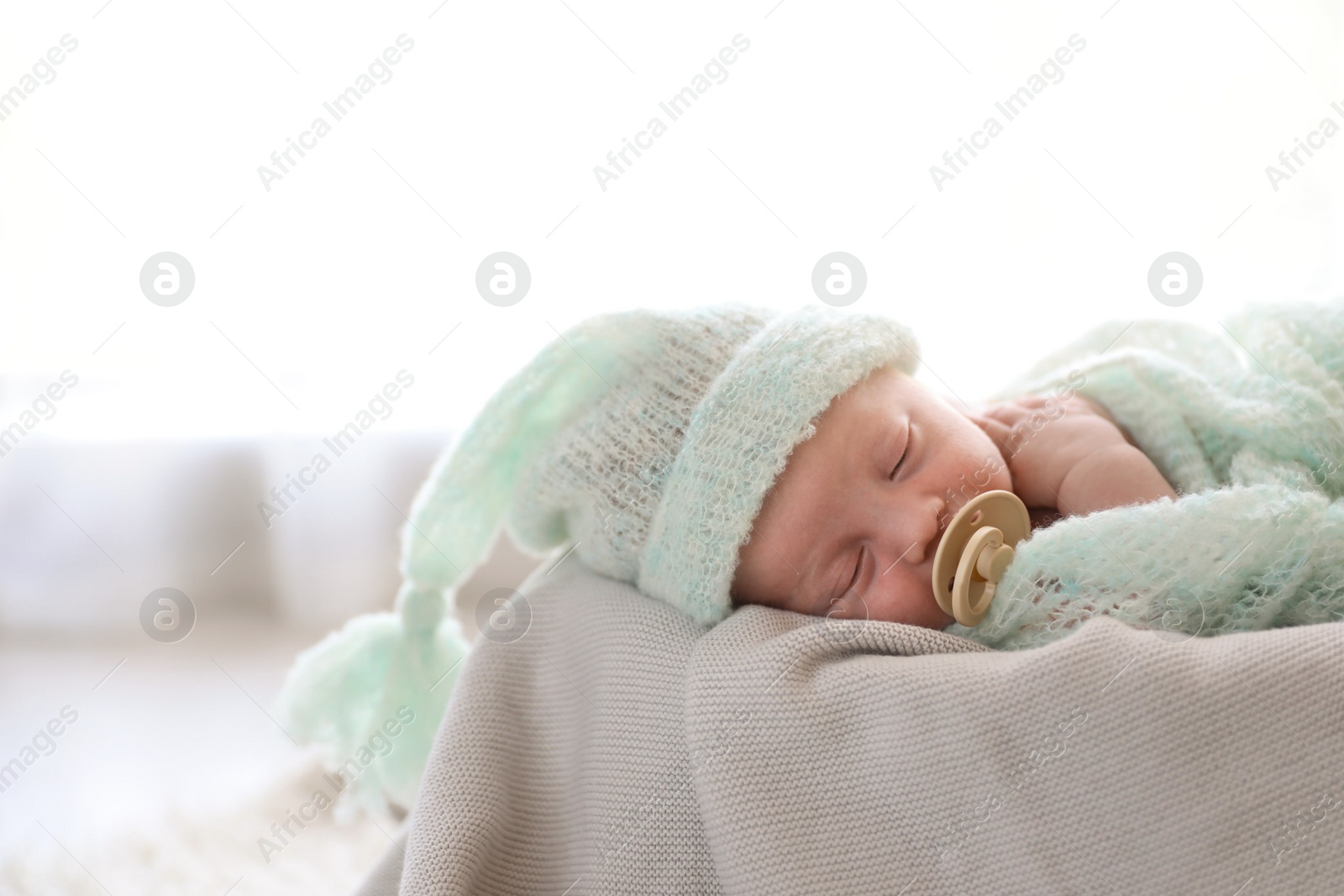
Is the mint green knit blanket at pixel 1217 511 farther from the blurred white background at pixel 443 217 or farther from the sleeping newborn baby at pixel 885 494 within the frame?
the blurred white background at pixel 443 217

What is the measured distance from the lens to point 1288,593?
0.87 meters

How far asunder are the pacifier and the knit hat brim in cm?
18

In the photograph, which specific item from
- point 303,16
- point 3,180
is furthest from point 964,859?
point 3,180

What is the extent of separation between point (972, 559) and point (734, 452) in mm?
259

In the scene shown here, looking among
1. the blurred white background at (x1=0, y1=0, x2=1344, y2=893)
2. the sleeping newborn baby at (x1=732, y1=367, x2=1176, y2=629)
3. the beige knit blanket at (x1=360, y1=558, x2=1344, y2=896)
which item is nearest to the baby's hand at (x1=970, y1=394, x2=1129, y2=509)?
the sleeping newborn baby at (x1=732, y1=367, x2=1176, y2=629)

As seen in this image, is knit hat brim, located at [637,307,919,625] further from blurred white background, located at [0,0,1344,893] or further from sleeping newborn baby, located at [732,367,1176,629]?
blurred white background, located at [0,0,1344,893]

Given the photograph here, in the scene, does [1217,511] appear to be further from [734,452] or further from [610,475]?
[610,475]

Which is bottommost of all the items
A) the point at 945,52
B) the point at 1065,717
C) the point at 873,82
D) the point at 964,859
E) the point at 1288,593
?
the point at 964,859

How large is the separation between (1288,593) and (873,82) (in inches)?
56.3

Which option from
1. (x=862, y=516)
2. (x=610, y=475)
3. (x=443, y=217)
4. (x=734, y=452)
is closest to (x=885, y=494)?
(x=862, y=516)

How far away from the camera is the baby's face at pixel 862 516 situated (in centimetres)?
102

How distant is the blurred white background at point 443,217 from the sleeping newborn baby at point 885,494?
79cm

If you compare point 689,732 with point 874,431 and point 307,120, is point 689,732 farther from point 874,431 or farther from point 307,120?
point 307,120

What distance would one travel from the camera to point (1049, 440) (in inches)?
43.8
